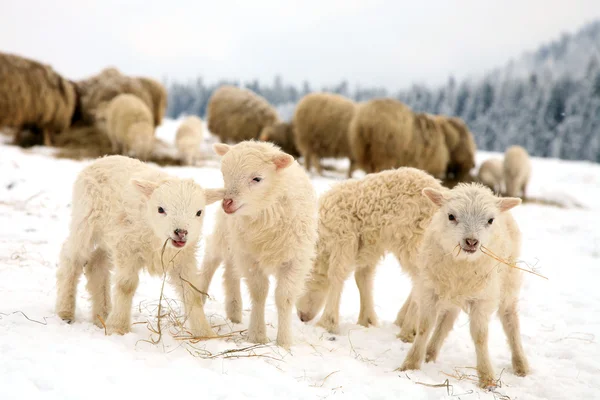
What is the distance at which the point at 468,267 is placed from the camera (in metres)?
3.51

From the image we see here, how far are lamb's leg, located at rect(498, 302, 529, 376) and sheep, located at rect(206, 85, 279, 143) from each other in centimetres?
1179

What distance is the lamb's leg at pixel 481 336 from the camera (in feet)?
11.5

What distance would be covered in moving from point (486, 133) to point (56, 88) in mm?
17367

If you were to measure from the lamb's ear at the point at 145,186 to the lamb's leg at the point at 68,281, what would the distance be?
0.88m

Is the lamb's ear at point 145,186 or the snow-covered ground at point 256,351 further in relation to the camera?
the lamb's ear at point 145,186

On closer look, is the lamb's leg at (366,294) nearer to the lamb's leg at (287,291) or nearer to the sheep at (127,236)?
the lamb's leg at (287,291)

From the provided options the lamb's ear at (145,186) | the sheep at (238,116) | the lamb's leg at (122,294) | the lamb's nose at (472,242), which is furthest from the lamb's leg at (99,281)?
the sheep at (238,116)

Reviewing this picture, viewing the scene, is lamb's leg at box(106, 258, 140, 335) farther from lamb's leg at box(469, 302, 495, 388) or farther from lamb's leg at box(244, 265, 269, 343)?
lamb's leg at box(469, 302, 495, 388)

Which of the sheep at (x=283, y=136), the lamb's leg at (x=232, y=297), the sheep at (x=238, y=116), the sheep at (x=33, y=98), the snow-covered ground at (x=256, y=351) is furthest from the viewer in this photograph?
the sheep at (x=238, y=116)

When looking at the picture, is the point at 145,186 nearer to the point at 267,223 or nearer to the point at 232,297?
the point at 267,223

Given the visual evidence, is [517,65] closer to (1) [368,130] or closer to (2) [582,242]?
(1) [368,130]

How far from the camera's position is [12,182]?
298 inches

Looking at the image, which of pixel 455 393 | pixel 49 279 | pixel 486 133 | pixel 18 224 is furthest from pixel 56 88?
pixel 486 133

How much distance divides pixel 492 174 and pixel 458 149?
1.50m
